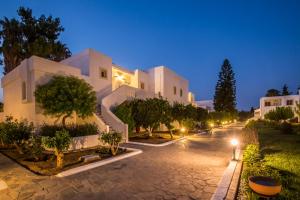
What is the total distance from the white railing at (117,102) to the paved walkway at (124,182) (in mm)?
5655

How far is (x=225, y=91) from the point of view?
154ft

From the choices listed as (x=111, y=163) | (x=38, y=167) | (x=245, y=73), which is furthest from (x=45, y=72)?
(x=245, y=73)

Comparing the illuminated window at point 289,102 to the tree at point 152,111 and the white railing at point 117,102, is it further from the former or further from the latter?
the tree at point 152,111

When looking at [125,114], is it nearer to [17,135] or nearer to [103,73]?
[103,73]

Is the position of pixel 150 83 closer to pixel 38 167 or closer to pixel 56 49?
pixel 56 49

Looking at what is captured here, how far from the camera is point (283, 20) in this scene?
227 ft

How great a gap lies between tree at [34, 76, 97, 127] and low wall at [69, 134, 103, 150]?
149 cm

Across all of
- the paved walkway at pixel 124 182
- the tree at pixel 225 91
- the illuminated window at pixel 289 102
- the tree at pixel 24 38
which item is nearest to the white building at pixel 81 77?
the paved walkway at pixel 124 182

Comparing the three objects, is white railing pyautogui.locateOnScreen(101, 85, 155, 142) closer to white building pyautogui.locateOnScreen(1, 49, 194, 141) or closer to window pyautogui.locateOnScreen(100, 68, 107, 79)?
white building pyautogui.locateOnScreen(1, 49, 194, 141)

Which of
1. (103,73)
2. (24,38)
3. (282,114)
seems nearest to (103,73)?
(103,73)

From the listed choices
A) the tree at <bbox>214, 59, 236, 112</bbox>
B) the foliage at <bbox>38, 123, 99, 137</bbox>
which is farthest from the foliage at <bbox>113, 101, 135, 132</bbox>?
the tree at <bbox>214, 59, 236, 112</bbox>

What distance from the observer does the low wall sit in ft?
32.3

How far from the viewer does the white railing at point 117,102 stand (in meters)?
12.9

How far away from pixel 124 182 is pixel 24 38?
25261mm
